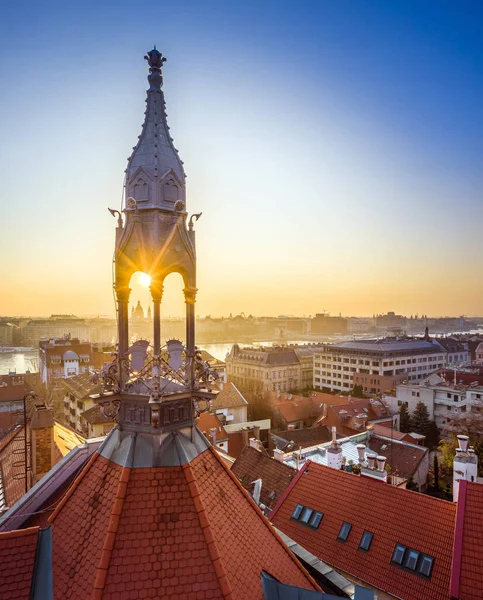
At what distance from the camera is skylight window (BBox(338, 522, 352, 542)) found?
15.2 metres

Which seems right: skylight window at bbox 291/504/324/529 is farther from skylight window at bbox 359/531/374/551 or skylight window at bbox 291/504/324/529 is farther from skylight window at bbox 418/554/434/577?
skylight window at bbox 418/554/434/577

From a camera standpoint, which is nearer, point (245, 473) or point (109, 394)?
point (109, 394)

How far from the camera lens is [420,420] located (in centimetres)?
5338

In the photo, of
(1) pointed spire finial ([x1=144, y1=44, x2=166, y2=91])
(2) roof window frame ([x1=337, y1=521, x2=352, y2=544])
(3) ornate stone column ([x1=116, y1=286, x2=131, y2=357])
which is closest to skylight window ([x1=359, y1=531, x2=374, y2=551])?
(2) roof window frame ([x1=337, y1=521, x2=352, y2=544])

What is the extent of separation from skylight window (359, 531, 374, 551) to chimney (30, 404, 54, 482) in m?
11.6

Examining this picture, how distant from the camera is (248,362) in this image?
323 ft

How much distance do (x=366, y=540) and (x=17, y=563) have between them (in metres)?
13.5

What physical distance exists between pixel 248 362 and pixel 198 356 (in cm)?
9338

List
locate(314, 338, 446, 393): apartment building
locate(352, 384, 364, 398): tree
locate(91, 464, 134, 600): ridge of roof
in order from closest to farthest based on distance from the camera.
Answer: locate(91, 464, 134, 600): ridge of roof → locate(352, 384, 364, 398): tree → locate(314, 338, 446, 393): apartment building

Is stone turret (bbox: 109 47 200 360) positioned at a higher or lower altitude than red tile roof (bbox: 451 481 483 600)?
higher

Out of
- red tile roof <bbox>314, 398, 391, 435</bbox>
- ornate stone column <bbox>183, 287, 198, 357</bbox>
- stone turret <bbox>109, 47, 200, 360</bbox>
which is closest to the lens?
stone turret <bbox>109, 47, 200, 360</bbox>

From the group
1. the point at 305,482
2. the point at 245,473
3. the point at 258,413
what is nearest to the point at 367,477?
the point at 305,482

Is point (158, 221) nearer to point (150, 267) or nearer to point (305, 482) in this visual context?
point (150, 267)

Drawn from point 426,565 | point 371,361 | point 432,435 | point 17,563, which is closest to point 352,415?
point 432,435
